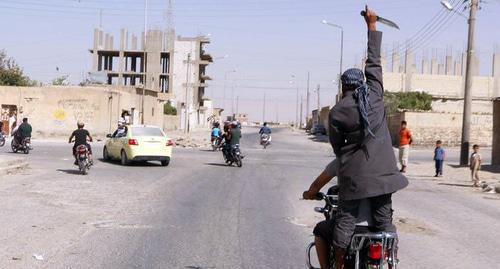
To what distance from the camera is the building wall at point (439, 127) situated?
49.2m

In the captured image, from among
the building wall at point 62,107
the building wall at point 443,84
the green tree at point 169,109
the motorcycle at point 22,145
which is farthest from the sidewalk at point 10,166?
the building wall at point 443,84

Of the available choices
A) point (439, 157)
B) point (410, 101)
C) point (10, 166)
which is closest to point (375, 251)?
point (10, 166)

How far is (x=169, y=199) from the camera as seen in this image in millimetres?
13789

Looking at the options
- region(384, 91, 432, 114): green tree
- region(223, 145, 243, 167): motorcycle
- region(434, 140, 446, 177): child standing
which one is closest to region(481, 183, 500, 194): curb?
region(434, 140, 446, 177): child standing

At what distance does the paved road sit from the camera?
7.81 m

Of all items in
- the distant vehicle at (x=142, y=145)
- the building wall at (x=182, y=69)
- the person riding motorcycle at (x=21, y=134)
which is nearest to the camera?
the distant vehicle at (x=142, y=145)

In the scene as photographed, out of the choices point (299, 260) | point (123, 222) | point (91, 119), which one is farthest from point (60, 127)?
point (299, 260)

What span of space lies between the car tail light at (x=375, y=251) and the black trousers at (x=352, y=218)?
0.15m

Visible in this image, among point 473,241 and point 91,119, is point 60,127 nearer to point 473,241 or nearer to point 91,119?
Answer: point 91,119

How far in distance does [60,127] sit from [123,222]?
130 feet

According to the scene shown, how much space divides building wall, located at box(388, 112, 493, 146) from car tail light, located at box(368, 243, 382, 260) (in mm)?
45029

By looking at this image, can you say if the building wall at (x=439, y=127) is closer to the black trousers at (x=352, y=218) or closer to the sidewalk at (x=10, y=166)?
the sidewalk at (x=10, y=166)

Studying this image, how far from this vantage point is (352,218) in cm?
458

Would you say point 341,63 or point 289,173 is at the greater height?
point 341,63
